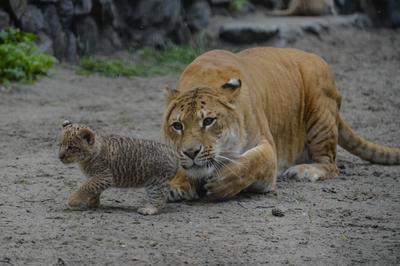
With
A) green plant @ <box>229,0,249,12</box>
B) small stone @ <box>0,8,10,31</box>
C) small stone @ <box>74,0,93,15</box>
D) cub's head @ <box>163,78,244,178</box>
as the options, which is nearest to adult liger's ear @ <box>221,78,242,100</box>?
cub's head @ <box>163,78,244,178</box>

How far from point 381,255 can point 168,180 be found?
61.4 inches

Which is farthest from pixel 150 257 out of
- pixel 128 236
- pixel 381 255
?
pixel 381 255

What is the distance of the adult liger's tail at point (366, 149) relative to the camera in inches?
336

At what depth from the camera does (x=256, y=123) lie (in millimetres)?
7141

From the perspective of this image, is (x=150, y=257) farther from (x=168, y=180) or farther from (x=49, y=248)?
(x=168, y=180)

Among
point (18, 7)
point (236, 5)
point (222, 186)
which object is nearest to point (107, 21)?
point (18, 7)

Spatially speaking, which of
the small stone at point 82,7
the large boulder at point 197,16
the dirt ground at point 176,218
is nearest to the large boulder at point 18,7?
the small stone at point 82,7

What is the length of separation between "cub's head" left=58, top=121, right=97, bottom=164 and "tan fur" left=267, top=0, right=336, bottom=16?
10.8 meters

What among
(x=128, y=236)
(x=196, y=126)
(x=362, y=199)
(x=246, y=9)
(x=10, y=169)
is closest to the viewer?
(x=128, y=236)

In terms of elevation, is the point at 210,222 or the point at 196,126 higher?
the point at 196,126

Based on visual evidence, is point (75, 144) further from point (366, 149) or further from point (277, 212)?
point (366, 149)

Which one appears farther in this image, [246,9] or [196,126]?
[246,9]

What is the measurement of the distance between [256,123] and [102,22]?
6.70 m

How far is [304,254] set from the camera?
560cm
